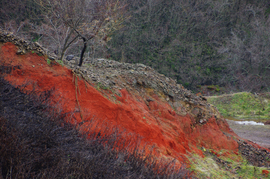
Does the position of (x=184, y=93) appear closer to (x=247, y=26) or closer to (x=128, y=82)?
(x=128, y=82)

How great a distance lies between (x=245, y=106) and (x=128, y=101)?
16186mm

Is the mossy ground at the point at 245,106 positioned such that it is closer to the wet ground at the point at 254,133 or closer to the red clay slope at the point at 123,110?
the wet ground at the point at 254,133

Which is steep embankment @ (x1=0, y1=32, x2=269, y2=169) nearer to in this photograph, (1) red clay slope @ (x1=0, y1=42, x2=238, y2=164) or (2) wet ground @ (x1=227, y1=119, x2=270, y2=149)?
(1) red clay slope @ (x1=0, y1=42, x2=238, y2=164)

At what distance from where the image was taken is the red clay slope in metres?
4.32

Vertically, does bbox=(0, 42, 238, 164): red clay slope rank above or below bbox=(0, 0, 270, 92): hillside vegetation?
below

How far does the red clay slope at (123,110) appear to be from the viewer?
14.2 ft

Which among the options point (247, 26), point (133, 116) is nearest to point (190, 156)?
point (133, 116)

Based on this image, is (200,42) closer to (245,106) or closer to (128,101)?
(245,106)

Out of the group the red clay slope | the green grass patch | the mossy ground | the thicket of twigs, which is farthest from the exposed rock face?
the mossy ground

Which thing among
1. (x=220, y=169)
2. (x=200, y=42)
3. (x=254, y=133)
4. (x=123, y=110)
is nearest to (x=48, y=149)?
(x=123, y=110)

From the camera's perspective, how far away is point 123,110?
5.36 meters

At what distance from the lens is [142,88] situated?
7.21 metres

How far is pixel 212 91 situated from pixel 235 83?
3414 mm

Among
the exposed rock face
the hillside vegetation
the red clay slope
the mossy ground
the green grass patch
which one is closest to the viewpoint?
the red clay slope
